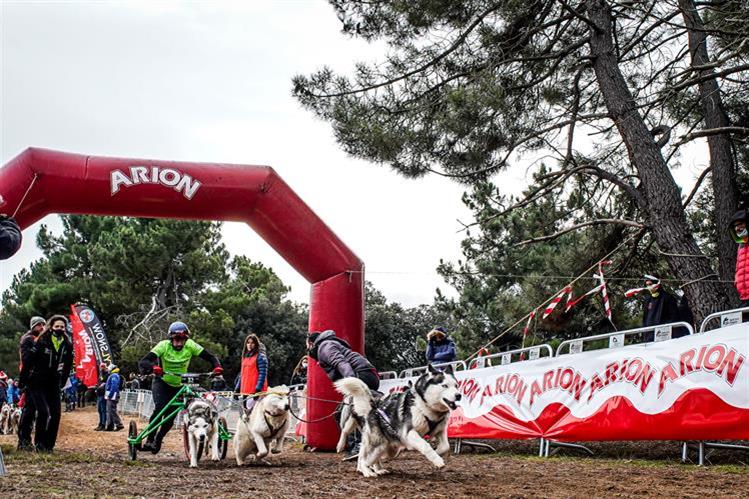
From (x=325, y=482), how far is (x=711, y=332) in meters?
4.02

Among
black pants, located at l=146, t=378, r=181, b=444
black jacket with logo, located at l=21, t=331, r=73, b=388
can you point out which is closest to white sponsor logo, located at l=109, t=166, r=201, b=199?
black jacket with logo, located at l=21, t=331, r=73, b=388

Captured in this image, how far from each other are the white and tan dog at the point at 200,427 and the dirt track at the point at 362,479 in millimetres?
206

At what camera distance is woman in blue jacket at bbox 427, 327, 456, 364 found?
40.3ft

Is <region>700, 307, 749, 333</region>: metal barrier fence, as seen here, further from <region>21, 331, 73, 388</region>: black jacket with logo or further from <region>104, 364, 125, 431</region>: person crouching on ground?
<region>104, 364, 125, 431</region>: person crouching on ground

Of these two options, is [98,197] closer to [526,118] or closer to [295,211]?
[295,211]

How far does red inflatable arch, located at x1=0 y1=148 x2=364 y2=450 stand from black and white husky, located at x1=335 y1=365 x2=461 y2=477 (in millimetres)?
4276

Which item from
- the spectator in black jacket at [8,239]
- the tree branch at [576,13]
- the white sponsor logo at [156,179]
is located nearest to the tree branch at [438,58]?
the tree branch at [576,13]

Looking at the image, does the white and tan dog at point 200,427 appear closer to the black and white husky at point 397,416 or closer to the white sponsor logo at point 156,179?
the black and white husky at point 397,416

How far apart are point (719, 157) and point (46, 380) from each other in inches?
418

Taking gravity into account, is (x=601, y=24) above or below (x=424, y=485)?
above

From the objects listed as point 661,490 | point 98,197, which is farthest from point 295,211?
point 661,490

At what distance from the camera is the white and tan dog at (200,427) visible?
8.73 meters

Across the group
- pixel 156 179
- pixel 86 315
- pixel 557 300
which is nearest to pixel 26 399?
pixel 156 179

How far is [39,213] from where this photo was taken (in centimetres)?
1099
